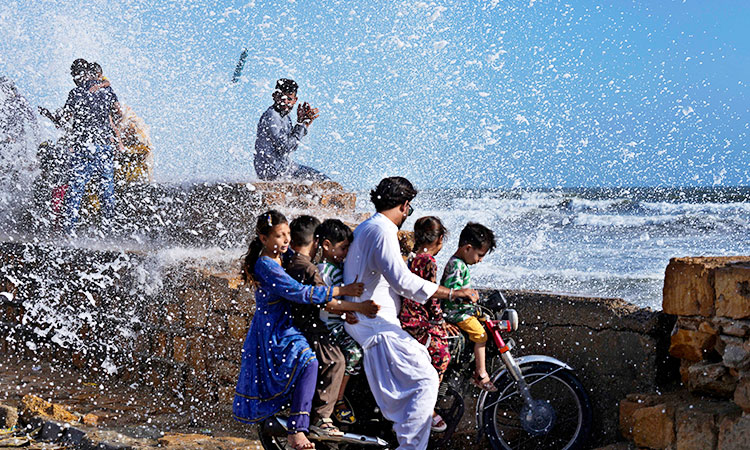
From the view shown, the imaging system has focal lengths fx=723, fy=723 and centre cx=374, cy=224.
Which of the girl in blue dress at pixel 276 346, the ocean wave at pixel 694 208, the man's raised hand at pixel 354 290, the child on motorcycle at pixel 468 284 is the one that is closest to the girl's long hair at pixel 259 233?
the girl in blue dress at pixel 276 346

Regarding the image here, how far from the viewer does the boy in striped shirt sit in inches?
153

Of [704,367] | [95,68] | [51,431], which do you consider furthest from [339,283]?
[95,68]

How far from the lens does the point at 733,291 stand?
3.54 m

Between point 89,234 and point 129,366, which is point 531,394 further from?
point 89,234

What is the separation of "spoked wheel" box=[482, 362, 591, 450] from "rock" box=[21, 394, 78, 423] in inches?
124

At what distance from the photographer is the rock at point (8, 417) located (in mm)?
5168

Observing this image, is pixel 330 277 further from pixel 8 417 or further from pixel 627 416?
pixel 8 417

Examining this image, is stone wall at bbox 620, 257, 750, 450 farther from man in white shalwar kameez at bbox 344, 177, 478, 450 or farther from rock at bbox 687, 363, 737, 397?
man in white shalwar kameez at bbox 344, 177, 478, 450

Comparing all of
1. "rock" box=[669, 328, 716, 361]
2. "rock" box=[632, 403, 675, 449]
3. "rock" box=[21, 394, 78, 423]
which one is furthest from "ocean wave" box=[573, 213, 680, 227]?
"rock" box=[21, 394, 78, 423]

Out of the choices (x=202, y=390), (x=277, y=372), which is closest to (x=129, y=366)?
(x=202, y=390)

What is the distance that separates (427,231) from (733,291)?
155 cm

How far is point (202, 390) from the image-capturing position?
597 centimetres

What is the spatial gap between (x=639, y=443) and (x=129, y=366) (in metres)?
4.65

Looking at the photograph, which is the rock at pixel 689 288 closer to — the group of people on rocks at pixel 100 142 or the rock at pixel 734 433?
the rock at pixel 734 433
